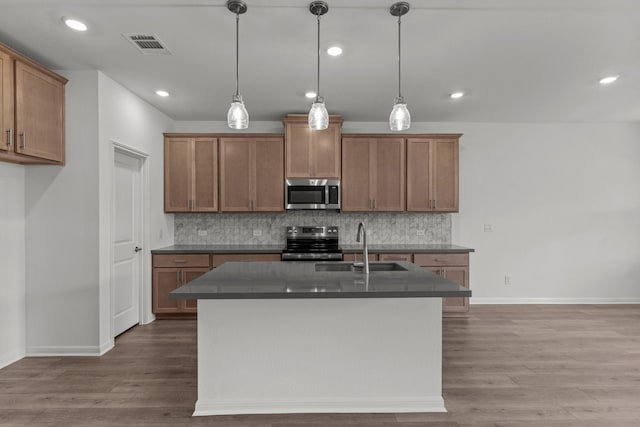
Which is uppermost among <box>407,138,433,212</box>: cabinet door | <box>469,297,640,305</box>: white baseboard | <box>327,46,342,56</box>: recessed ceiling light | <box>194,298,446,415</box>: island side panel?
<box>327,46,342,56</box>: recessed ceiling light

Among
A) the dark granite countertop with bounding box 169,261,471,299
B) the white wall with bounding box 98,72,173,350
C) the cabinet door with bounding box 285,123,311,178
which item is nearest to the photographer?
the dark granite countertop with bounding box 169,261,471,299

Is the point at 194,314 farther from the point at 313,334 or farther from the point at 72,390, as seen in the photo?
the point at 313,334

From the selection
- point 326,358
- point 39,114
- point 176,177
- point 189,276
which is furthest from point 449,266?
point 39,114

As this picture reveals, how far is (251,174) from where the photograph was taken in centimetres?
473

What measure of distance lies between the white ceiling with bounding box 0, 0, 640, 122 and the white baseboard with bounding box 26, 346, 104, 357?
2488mm

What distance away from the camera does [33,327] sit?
324 centimetres

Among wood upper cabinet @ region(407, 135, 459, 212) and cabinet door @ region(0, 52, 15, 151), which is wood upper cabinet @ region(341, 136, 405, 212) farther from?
cabinet door @ region(0, 52, 15, 151)

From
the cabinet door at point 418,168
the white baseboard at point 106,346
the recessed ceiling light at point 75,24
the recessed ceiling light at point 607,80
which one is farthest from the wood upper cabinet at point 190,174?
the recessed ceiling light at point 607,80

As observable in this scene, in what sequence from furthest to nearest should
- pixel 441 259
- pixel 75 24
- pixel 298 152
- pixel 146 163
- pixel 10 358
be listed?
pixel 298 152 → pixel 441 259 → pixel 146 163 → pixel 10 358 → pixel 75 24

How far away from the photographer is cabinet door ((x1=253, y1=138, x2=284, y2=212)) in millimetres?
4734

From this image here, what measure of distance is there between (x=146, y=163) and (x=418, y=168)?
335 cm

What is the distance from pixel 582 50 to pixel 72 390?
465 centimetres

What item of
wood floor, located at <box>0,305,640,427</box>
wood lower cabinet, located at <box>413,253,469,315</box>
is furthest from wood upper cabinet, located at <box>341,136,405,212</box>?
wood floor, located at <box>0,305,640,427</box>

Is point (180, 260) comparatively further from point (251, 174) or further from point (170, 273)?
point (251, 174)
